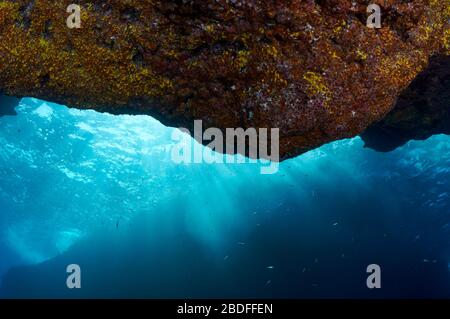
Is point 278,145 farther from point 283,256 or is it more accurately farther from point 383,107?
point 283,256

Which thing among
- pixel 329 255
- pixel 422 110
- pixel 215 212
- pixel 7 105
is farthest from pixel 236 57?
pixel 215 212

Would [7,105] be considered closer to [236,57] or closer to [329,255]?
[236,57]

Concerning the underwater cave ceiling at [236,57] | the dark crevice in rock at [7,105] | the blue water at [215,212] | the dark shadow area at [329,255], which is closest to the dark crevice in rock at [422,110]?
the underwater cave ceiling at [236,57]

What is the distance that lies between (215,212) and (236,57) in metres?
30.1

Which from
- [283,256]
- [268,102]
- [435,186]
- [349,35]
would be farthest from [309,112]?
[283,256]

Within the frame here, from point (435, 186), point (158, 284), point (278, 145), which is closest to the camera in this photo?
point (278, 145)

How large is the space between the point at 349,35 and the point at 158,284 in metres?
33.3

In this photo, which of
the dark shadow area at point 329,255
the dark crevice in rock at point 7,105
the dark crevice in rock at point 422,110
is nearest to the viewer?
the dark crevice in rock at point 422,110

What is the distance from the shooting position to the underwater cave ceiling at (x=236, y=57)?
3.59 metres

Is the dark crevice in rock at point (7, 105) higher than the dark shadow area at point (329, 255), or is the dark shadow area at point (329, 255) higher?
the dark crevice in rock at point (7, 105)

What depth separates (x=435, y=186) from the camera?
22438 mm

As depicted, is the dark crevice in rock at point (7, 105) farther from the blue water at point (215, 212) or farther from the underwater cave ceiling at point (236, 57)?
the underwater cave ceiling at point (236, 57)

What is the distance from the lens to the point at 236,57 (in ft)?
12.7

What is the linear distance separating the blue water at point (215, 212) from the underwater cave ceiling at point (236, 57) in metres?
15.6
